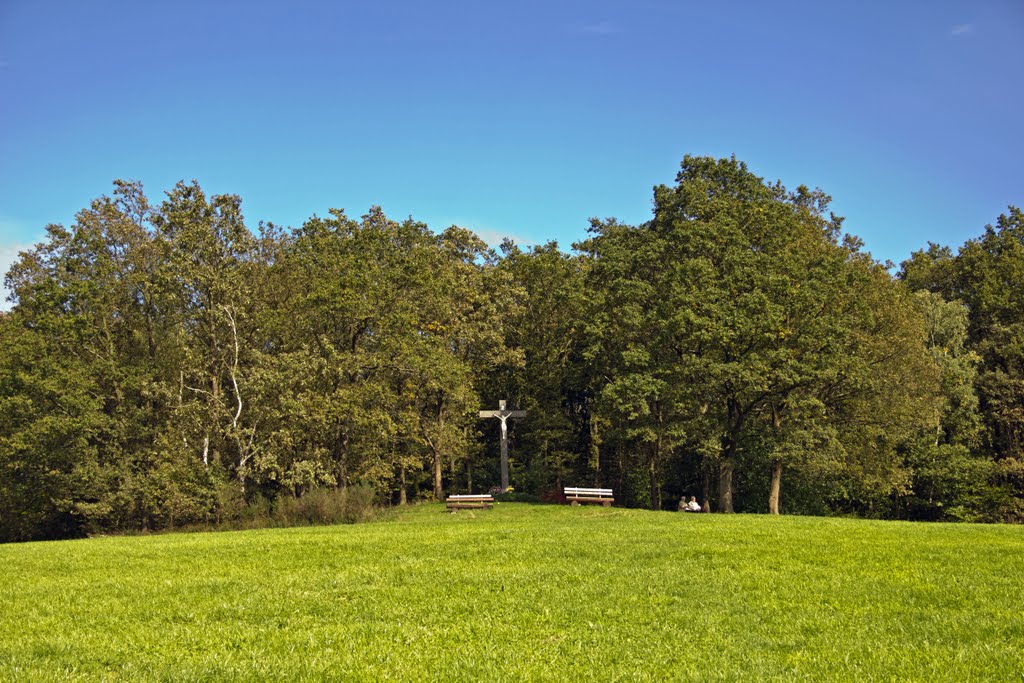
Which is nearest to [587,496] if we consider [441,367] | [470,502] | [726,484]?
[470,502]

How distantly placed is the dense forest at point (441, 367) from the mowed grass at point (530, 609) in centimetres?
1438

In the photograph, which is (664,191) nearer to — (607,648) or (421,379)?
(421,379)

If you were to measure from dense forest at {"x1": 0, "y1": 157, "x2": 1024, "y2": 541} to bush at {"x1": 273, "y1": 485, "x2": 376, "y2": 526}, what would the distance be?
338 centimetres

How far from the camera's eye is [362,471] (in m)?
36.6

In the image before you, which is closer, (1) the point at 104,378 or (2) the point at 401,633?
(2) the point at 401,633

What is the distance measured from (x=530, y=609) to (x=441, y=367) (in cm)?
2525

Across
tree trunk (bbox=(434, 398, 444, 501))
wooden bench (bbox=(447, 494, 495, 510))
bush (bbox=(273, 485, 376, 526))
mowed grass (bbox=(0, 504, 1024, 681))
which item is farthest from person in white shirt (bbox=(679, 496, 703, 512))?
tree trunk (bbox=(434, 398, 444, 501))

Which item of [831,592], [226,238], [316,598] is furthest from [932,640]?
[226,238]

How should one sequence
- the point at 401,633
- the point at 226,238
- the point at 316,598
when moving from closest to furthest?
the point at 401,633 < the point at 316,598 < the point at 226,238

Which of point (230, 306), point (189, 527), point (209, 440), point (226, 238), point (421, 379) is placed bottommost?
point (189, 527)

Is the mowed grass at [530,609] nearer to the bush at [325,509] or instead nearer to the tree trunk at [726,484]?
the bush at [325,509]

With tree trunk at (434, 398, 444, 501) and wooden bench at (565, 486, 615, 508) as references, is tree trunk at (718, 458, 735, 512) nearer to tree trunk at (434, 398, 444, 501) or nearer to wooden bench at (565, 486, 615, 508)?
wooden bench at (565, 486, 615, 508)

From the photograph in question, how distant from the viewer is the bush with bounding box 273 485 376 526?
2727cm

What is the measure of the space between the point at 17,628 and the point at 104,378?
91.1ft
